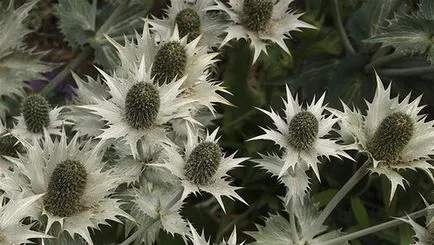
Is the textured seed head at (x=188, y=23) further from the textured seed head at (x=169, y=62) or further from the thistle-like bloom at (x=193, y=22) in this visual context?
the textured seed head at (x=169, y=62)

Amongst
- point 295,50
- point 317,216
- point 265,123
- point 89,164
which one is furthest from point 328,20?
point 89,164

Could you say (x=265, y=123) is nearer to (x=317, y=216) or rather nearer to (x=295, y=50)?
(x=295, y=50)

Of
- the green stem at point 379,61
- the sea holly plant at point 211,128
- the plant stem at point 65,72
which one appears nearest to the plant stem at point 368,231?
the sea holly plant at point 211,128

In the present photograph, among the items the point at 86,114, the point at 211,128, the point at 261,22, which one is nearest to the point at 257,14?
the point at 261,22


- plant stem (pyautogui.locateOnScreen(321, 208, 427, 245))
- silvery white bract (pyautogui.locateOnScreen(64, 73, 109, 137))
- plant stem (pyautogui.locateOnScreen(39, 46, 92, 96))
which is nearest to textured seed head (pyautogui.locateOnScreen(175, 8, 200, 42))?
silvery white bract (pyautogui.locateOnScreen(64, 73, 109, 137))

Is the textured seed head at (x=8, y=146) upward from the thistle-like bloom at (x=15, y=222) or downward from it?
downward

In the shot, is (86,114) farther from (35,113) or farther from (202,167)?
(202,167)

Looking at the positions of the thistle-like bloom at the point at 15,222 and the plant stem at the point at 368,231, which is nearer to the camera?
the thistle-like bloom at the point at 15,222
